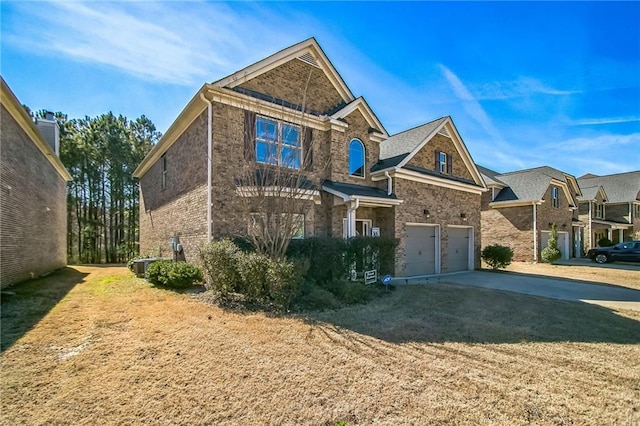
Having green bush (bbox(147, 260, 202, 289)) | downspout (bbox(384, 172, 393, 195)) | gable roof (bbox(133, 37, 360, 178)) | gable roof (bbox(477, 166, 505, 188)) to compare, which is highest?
gable roof (bbox(133, 37, 360, 178))

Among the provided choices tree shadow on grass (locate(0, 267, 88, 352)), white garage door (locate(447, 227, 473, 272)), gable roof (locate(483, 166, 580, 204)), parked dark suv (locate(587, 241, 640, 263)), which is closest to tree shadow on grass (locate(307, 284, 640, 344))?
tree shadow on grass (locate(0, 267, 88, 352))

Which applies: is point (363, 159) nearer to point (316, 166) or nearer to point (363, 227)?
point (316, 166)

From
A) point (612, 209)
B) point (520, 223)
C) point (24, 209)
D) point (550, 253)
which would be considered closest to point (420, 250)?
point (550, 253)

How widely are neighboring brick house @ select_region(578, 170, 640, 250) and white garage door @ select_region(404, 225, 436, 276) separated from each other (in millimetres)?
23806

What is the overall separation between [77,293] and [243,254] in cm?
593

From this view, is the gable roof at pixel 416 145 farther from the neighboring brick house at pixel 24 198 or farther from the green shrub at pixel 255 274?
the neighboring brick house at pixel 24 198

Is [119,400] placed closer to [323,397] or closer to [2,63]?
[323,397]

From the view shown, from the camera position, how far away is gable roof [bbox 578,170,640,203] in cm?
3244

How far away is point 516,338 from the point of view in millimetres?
5820

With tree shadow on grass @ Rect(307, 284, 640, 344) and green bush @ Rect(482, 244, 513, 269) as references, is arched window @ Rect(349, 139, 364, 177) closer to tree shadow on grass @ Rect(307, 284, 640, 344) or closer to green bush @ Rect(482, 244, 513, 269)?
tree shadow on grass @ Rect(307, 284, 640, 344)

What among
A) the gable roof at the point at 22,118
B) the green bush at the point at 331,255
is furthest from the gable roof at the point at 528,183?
the gable roof at the point at 22,118

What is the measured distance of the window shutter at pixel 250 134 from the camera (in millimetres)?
10820

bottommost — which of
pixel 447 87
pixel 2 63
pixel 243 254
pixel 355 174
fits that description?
pixel 243 254

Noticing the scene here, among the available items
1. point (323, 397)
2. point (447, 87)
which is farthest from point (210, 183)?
point (447, 87)
